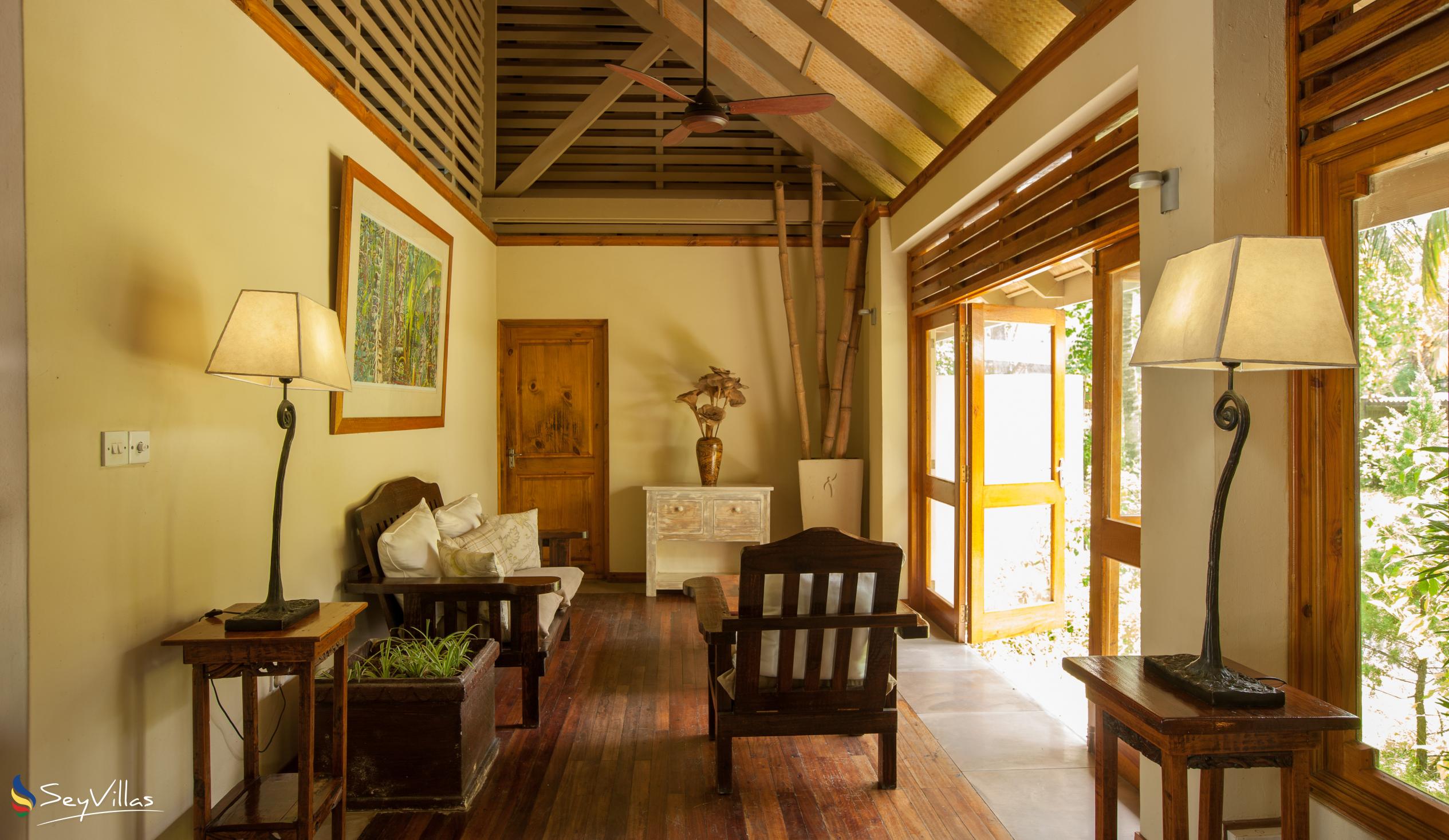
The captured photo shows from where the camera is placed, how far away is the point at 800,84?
505 centimetres

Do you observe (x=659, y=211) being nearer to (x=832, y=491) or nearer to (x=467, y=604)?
(x=832, y=491)

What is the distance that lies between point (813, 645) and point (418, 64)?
392cm

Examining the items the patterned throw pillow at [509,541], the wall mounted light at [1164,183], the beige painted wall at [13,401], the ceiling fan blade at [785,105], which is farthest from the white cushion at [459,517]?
the wall mounted light at [1164,183]

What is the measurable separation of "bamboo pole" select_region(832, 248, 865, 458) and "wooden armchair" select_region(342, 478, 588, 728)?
316cm

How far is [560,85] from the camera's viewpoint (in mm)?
6039

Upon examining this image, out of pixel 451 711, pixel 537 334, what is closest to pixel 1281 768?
pixel 451 711

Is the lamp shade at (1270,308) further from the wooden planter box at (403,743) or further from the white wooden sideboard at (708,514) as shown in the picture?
Answer: the white wooden sideboard at (708,514)

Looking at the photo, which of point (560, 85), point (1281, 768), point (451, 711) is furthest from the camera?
point (560, 85)

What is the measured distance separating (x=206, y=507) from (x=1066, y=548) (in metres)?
4.38

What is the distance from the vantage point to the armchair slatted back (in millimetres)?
2592

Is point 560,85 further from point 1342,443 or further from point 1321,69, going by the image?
point 1342,443

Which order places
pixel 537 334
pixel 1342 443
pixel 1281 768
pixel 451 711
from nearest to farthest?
pixel 1281 768, pixel 1342 443, pixel 451 711, pixel 537 334

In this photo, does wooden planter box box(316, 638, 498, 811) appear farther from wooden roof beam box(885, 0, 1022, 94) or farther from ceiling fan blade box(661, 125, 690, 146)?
wooden roof beam box(885, 0, 1022, 94)

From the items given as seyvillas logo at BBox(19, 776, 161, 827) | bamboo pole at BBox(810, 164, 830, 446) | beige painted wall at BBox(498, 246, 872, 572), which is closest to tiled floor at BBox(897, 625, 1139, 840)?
bamboo pole at BBox(810, 164, 830, 446)
